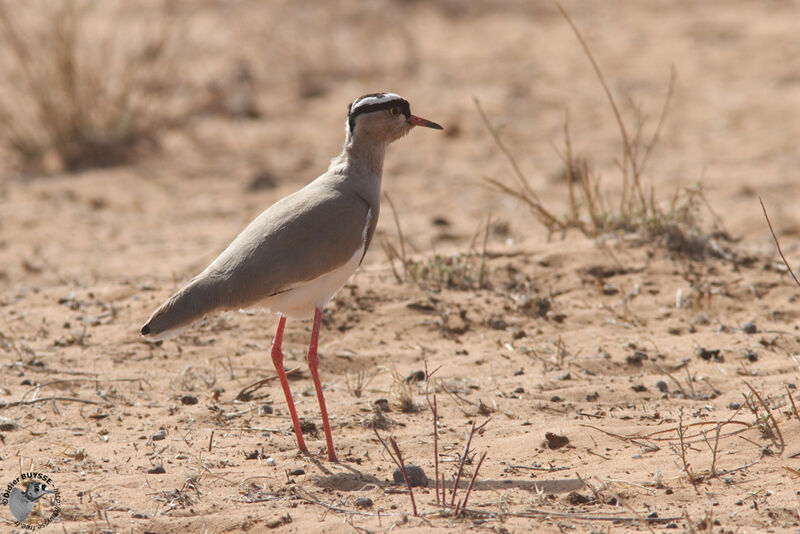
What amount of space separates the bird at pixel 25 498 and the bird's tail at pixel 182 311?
81 cm

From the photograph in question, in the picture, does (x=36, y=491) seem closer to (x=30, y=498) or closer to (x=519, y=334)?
(x=30, y=498)

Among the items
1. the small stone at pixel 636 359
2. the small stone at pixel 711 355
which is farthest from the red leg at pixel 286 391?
the small stone at pixel 711 355

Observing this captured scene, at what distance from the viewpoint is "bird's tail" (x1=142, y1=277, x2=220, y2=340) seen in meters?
4.59

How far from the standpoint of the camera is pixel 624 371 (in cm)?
562

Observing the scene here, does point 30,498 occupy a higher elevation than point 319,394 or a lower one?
lower

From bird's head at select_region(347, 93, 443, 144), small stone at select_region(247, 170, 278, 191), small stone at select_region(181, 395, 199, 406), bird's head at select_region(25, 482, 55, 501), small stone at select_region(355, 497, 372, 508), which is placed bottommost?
small stone at select_region(355, 497, 372, 508)

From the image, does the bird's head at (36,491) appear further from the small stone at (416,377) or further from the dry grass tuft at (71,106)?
the dry grass tuft at (71,106)

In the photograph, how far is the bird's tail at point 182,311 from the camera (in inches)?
181

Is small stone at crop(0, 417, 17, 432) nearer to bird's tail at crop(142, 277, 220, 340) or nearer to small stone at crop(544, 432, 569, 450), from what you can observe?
bird's tail at crop(142, 277, 220, 340)

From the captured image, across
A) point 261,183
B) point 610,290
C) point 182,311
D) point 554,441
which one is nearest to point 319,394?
point 182,311

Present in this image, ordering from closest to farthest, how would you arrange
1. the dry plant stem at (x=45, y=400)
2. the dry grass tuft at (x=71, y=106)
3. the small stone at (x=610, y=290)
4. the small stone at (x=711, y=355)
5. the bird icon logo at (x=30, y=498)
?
1. the bird icon logo at (x=30, y=498)
2. the dry plant stem at (x=45, y=400)
3. the small stone at (x=711, y=355)
4. the small stone at (x=610, y=290)
5. the dry grass tuft at (x=71, y=106)

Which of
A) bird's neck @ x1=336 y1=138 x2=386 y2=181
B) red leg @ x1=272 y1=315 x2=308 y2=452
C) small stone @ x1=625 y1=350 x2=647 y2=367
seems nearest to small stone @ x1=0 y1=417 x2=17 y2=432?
red leg @ x1=272 y1=315 x2=308 y2=452

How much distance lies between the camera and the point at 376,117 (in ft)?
17.9

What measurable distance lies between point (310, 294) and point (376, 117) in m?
1.13
